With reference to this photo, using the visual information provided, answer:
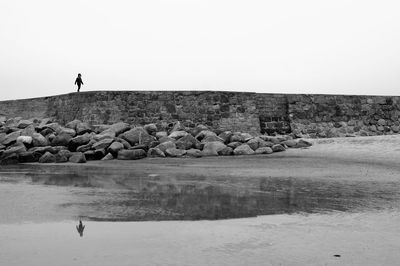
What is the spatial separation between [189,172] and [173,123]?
270 inches

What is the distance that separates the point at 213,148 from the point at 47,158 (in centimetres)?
415

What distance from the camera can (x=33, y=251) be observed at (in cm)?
296

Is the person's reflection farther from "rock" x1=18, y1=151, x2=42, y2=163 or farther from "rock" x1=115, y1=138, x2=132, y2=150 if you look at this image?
"rock" x1=115, y1=138, x2=132, y2=150

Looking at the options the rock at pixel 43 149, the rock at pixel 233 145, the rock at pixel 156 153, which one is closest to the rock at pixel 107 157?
the rock at pixel 156 153

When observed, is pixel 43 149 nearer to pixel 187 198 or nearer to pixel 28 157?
pixel 28 157

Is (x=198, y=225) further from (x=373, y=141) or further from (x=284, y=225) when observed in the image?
(x=373, y=141)

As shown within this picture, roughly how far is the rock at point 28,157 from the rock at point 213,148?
4.20 m

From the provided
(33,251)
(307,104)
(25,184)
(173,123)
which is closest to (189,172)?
(25,184)

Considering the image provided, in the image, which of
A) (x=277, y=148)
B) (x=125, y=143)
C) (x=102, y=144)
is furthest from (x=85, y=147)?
(x=277, y=148)

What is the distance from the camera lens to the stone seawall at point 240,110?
15.0m

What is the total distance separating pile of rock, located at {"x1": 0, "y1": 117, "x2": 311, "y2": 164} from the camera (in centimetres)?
1116

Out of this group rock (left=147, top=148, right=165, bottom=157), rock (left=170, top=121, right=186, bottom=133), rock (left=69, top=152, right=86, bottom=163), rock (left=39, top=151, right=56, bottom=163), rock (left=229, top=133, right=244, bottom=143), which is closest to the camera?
rock (left=69, top=152, right=86, bottom=163)

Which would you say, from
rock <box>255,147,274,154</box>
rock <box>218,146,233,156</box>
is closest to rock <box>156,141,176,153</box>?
rock <box>218,146,233,156</box>

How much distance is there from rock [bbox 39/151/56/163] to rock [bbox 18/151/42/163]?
0.87 feet
